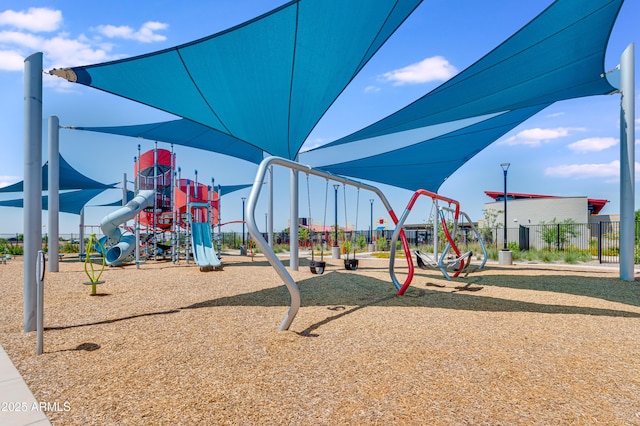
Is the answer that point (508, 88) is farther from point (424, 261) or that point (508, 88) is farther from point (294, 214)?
point (294, 214)

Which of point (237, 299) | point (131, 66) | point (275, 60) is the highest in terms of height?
point (275, 60)

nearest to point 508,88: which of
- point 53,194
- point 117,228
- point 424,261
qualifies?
point 424,261

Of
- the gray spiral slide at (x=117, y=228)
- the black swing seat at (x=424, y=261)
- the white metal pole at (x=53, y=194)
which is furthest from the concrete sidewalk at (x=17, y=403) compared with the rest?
the gray spiral slide at (x=117, y=228)

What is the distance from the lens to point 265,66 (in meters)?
6.27

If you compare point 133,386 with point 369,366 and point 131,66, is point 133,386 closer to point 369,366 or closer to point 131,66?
point 369,366

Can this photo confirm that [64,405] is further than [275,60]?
No

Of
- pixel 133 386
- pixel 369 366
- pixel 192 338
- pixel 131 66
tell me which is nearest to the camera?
pixel 133 386

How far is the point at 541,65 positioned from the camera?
6426 mm

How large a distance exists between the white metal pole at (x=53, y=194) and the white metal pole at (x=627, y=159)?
15.4 m

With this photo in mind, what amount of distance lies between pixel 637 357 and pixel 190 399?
4087 mm

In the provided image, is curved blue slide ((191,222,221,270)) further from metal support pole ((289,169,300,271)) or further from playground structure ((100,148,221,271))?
metal support pole ((289,169,300,271))

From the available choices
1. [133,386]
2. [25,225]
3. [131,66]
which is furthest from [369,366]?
[131,66]

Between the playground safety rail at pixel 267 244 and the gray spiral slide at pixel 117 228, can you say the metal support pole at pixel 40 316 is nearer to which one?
the playground safety rail at pixel 267 244

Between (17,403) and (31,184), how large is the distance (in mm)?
2868
